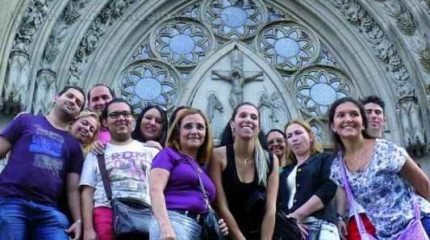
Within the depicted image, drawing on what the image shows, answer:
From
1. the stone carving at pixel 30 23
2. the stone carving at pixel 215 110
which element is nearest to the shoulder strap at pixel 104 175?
the stone carving at pixel 30 23

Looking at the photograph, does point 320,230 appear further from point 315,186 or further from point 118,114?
point 118,114

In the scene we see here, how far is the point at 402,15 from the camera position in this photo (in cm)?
1150

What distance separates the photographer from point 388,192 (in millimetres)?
4078

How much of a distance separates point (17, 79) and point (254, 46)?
151 inches

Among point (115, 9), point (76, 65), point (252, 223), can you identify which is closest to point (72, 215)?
point (252, 223)

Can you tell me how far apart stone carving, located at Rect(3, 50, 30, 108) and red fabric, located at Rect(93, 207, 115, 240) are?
214 inches

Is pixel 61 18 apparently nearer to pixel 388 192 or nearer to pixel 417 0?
pixel 417 0

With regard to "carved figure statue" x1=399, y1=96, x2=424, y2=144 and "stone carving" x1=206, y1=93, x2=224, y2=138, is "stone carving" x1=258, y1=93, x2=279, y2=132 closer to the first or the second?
"stone carving" x1=206, y1=93, x2=224, y2=138

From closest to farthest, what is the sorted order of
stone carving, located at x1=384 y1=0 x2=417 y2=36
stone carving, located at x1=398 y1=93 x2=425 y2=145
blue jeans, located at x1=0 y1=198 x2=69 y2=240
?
blue jeans, located at x1=0 y1=198 x2=69 y2=240 → stone carving, located at x1=398 y1=93 x2=425 y2=145 → stone carving, located at x1=384 y1=0 x2=417 y2=36

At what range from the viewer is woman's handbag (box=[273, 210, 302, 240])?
14.6 ft

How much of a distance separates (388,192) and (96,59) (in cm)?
768

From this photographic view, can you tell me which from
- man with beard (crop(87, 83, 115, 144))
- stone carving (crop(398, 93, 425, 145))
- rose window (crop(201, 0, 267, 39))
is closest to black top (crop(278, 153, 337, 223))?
man with beard (crop(87, 83, 115, 144))

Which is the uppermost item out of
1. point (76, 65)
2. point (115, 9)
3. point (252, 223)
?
point (115, 9)

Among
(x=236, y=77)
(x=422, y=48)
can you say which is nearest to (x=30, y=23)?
(x=236, y=77)
